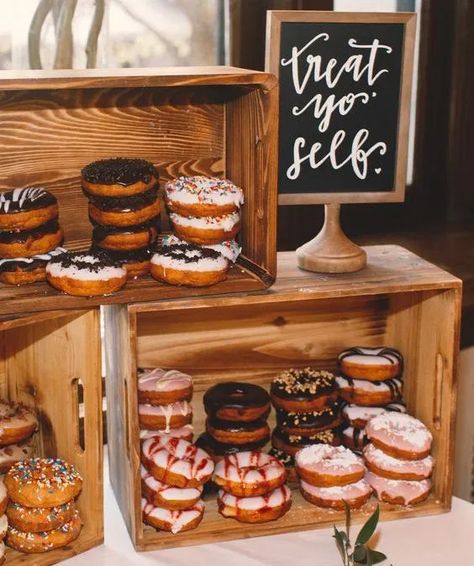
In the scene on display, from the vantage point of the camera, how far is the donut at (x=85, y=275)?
1.81m

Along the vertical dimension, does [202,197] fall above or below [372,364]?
above

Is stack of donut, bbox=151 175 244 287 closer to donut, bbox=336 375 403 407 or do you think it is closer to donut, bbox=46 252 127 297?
donut, bbox=46 252 127 297

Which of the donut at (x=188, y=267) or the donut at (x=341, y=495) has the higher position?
the donut at (x=188, y=267)

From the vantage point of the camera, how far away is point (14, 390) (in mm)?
2145

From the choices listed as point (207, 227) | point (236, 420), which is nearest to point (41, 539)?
point (236, 420)

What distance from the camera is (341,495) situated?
2.05 m

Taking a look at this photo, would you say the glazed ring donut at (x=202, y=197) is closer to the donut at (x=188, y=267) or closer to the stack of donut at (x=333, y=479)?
the donut at (x=188, y=267)

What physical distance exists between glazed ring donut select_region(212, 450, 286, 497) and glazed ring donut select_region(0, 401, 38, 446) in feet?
1.30

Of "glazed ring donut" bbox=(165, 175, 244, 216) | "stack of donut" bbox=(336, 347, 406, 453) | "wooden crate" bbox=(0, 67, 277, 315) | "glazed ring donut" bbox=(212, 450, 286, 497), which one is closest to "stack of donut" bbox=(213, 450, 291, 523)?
"glazed ring donut" bbox=(212, 450, 286, 497)

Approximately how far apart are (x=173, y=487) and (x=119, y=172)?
2.10 feet

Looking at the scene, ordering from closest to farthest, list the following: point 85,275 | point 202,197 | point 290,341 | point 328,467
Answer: point 85,275 < point 202,197 < point 328,467 < point 290,341

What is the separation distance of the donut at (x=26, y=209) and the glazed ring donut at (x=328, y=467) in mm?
737

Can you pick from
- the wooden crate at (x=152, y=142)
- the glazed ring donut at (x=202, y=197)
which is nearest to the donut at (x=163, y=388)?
the wooden crate at (x=152, y=142)

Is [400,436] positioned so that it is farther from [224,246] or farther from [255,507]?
[224,246]
